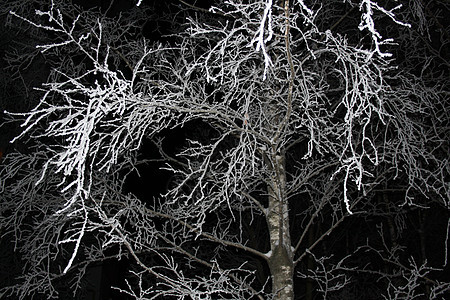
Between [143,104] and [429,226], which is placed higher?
[143,104]

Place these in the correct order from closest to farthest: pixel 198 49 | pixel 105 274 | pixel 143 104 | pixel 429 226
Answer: pixel 143 104
pixel 198 49
pixel 429 226
pixel 105 274

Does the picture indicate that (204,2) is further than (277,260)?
Yes

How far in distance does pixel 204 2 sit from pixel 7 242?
790cm

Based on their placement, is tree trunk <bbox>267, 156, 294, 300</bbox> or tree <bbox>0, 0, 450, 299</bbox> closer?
tree <bbox>0, 0, 450, 299</bbox>

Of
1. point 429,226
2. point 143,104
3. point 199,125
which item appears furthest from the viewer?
point 429,226

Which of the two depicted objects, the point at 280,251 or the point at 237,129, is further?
the point at 280,251

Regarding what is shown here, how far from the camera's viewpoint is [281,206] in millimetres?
3555

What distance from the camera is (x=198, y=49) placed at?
17.1 ft

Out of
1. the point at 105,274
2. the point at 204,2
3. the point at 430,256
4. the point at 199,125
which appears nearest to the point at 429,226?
the point at 430,256

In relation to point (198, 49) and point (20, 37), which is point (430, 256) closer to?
point (198, 49)

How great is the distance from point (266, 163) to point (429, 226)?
980 cm

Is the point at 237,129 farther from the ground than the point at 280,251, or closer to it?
farther from the ground

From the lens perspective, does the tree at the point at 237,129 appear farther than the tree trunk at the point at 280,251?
No

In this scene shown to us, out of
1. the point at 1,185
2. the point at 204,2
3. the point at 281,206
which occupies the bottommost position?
the point at 1,185
